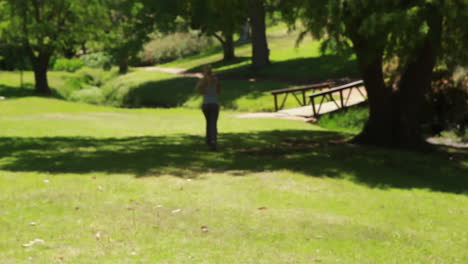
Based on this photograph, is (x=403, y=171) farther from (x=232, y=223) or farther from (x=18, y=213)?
(x=18, y=213)

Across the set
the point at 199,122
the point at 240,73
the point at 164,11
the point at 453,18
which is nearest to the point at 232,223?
the point at 453,18

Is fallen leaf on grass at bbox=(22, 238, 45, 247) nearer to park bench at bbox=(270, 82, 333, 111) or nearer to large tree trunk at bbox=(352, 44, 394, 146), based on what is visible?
large tree trunk at bbox=(352, 44, 394, 146)

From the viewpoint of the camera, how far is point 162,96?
136ft

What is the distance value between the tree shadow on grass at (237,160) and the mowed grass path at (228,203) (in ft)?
0.08

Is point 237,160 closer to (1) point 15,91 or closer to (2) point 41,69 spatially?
(2) point 41,69

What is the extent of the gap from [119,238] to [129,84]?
40078mm

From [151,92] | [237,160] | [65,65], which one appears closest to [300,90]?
[237,160]

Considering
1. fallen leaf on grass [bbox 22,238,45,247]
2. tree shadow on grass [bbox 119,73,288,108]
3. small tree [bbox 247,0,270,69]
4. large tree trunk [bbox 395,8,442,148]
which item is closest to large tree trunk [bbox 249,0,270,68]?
small tree [bbox 247,0,270,69]

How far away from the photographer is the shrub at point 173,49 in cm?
6994

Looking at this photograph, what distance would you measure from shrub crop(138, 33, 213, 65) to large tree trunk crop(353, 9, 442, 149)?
54014 mm

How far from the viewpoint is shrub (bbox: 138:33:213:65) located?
6994 cm

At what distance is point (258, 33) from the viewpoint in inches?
1730

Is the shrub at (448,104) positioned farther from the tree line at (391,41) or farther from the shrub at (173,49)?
the shrub at (173,49)

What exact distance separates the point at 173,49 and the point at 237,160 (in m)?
57.8
